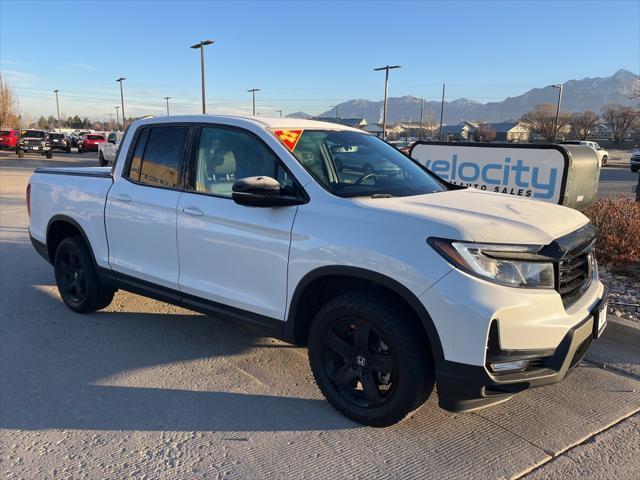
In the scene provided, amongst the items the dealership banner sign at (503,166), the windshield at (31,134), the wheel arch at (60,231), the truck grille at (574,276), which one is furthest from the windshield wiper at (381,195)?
the windshield at (31,134)

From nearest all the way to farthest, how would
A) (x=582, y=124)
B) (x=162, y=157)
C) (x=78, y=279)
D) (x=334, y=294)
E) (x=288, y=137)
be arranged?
(x=334, y=294) → (x=288, y=137) → (x=162, y=157) → (x=78, y=279) → (x=582, y=124)

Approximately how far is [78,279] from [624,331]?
4.96 metres

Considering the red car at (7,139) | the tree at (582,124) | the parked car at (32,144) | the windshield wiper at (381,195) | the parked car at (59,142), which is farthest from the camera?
the tree at (582,124)

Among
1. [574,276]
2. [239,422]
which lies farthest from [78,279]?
[574,276]

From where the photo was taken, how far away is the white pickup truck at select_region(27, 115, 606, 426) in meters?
2.68

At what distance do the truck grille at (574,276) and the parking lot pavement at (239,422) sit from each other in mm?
864

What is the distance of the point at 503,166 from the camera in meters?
6.99

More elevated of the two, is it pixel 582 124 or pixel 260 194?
pixel 582 124

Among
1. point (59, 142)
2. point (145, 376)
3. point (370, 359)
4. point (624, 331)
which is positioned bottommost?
point (145, 376)

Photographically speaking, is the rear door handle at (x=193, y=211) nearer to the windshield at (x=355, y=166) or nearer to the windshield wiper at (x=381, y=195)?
the windshield at (x=355, y=166)

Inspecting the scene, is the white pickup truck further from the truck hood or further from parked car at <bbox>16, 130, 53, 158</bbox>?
parked car at <bbox>16, 130, 53, 158</bbox>

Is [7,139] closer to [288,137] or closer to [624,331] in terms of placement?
[288,137]

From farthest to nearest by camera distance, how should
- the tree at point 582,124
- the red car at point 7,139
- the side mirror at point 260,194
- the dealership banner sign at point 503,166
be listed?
the tree at point 582,124 → the red car at point 7,139 → the dealership banner sign at point 503,166 → the side mirror at point 260,194

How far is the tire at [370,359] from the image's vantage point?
9.44 feet
